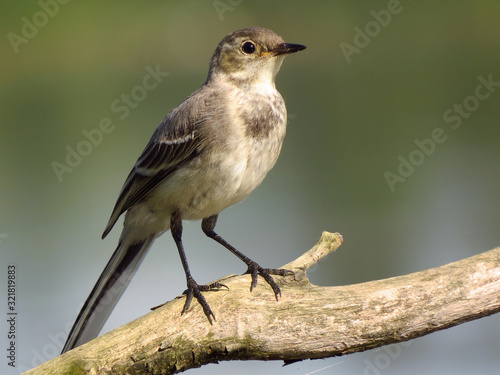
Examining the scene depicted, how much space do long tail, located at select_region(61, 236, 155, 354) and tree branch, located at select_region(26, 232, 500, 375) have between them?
34.6 inches

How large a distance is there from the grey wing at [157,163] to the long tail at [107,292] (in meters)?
0.29

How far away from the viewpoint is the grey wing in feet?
18.4

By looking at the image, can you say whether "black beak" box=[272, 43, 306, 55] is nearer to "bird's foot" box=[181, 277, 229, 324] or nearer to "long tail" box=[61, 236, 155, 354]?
"long tail" box=[61, 236, 155, 354]

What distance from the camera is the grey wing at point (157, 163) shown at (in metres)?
5.61

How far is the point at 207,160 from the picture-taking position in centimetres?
543

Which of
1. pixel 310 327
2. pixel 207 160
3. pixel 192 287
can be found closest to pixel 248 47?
pixel 207 160

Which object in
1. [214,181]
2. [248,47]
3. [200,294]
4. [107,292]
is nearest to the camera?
[200,294]

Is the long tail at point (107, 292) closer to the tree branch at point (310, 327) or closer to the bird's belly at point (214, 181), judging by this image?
the bird's belly at point (214, 181)

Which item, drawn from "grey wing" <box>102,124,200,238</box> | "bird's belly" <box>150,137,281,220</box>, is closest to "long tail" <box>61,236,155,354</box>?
"grey wing" <box>102,124,200,238</box>

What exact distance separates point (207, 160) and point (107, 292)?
4.11 feet

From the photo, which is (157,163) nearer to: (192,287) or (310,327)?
(192,287)

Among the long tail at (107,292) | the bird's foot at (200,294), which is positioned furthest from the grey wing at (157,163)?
the bird's foot at (200,294)

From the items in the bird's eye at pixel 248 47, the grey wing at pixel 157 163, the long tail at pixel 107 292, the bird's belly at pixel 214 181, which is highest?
the bird's eye at pixel 248 47

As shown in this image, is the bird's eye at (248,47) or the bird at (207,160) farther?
the bird's eye at (248,47)
